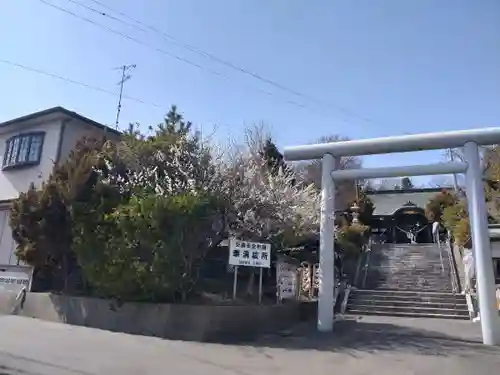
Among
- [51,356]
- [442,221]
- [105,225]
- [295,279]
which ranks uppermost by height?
[442,221]

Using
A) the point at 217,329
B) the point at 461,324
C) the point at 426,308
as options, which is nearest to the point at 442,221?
the point at 426,308

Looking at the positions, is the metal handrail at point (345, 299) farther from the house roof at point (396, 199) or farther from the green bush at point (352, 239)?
the house roof at point (396, 199)

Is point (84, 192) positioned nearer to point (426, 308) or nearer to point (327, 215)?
point (327, 215)

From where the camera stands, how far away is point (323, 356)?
8.59m

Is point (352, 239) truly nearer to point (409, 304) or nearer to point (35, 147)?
point (409, 304)

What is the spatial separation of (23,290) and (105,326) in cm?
406

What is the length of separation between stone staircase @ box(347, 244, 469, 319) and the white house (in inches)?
502

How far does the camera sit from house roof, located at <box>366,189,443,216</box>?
3403 cm

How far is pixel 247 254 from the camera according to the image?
11.6 meters

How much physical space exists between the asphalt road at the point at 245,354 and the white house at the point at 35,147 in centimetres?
749

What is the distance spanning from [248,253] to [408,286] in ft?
35.9

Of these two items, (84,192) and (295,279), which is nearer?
(84,192)

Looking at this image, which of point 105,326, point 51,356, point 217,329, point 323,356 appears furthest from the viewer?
point 105,326

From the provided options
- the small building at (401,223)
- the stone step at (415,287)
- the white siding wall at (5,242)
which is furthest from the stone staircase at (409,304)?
the small building at (401,223)
